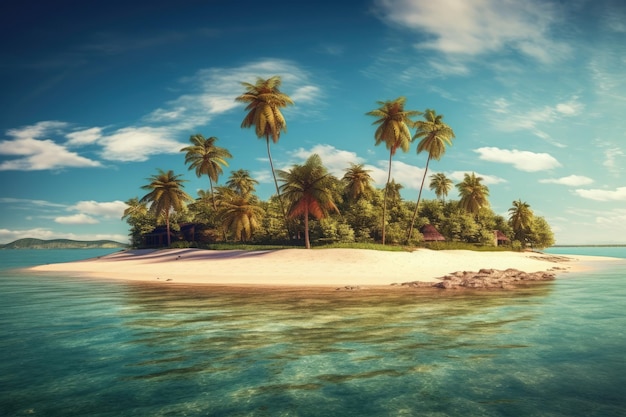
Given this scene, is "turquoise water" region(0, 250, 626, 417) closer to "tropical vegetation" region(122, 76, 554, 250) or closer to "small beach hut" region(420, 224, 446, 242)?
"tropical vegetation" region(122, 76, 554, 250)

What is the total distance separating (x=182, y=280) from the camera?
3234cm

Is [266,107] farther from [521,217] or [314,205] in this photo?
[521,217]

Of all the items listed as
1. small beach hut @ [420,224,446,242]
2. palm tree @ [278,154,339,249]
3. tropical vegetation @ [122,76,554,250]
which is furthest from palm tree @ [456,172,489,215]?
palm tree @ [278,154,339,249]

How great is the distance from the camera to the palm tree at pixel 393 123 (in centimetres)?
5278

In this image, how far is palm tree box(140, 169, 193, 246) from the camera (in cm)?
6081

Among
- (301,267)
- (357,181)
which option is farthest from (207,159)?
(301,267)

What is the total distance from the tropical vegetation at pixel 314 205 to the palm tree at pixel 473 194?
168 millimetres

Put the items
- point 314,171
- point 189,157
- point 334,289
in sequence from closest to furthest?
point 334,289 → point 314,171 → point 189,157

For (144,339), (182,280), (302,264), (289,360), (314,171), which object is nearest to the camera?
(289,360)

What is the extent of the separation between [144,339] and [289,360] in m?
5.20

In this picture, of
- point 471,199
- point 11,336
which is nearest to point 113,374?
point 11,336

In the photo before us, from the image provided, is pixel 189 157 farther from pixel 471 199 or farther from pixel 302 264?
pixel 471 199

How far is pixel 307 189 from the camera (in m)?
47.3

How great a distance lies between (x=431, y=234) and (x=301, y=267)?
33427 millimetres
